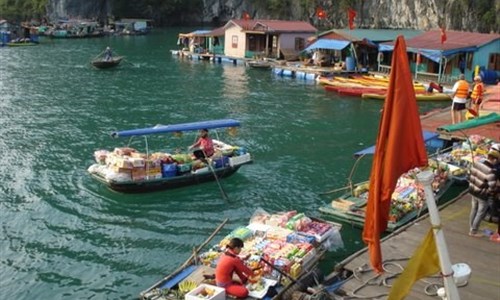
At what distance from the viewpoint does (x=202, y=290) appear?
11094 millimetres

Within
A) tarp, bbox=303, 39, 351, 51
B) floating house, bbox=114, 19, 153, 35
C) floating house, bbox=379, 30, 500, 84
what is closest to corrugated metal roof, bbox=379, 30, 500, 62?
floating house, bbox=379, 30, 500, 84

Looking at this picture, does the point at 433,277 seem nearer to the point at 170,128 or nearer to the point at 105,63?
the point at 170,128

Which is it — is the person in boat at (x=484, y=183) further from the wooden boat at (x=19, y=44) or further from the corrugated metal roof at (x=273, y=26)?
Result: the wooden boat at (x=19, y=44)

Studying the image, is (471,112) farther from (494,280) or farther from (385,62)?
(385,62)

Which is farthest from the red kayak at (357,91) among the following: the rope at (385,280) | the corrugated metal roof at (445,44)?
the rope at (385,280)

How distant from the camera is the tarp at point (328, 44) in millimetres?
46744

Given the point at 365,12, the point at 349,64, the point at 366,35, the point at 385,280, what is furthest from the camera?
the point at 365,12

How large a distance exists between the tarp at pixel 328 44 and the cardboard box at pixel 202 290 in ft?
124

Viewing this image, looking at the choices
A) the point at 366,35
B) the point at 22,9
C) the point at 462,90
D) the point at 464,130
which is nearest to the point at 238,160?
the point at 464,130

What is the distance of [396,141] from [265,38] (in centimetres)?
5117

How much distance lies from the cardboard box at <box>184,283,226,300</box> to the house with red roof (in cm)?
4365

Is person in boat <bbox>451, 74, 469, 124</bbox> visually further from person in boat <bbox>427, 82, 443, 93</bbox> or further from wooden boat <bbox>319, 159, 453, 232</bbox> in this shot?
person in boat <bbox>427, 82, 443, 93</bbox>

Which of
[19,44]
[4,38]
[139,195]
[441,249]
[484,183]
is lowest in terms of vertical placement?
[139,195]

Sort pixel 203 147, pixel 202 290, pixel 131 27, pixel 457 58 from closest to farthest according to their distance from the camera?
pixel 202 290, pixel 203 147, pixel 457 58, pixel 131 27
